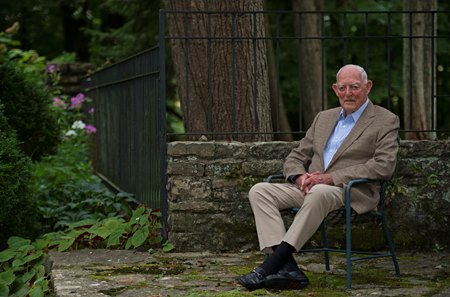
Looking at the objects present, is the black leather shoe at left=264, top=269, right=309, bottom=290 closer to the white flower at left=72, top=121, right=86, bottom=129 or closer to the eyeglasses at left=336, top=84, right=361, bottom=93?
the eyeglasses at left=336, top=84, right=361, bottom=93

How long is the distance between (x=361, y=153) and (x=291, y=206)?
1.83 ft

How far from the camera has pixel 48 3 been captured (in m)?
24.2

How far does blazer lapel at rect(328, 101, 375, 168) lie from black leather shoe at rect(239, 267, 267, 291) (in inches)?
37.1

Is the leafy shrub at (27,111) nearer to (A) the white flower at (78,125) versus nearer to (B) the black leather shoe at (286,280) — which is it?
(A) the white flower at (78,125)

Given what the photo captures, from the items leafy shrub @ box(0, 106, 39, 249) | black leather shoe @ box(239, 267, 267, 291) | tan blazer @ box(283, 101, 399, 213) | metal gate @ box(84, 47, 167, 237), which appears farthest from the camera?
metal gate @ box(84, 47, 167, 237)

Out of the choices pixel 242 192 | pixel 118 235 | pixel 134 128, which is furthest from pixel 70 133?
pixel 242 192

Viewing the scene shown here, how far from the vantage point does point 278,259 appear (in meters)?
5.93

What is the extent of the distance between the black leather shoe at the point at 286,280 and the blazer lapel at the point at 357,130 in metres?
0.84

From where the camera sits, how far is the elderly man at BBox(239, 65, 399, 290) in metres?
5.94

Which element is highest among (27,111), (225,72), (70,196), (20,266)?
(225,72)

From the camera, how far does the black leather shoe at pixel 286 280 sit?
5891mm

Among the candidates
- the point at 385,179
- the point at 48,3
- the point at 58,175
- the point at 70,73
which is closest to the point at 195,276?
the point at 385,179

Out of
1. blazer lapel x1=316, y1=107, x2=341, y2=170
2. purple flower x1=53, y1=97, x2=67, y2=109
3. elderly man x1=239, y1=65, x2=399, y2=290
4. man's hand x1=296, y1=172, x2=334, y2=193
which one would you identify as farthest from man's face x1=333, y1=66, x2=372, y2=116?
purple flower x1=53, y1=97, x2=67, y2=109

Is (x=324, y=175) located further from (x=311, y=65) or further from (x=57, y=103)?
(x=311, y=65)
